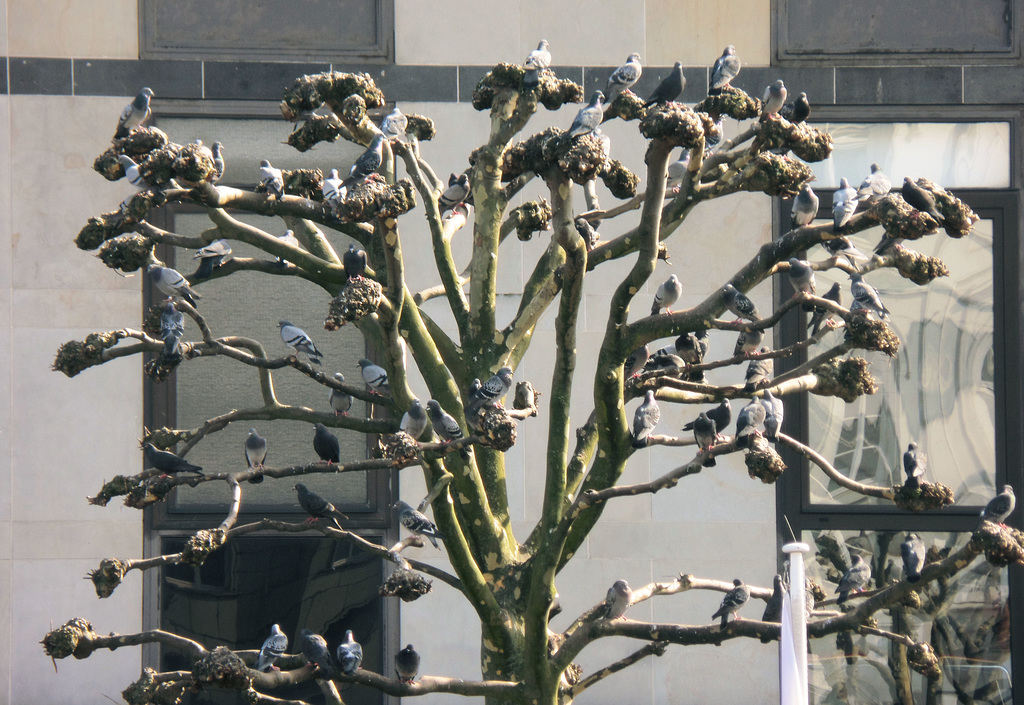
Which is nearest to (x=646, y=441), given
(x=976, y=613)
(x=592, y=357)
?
(x=592, y=357)

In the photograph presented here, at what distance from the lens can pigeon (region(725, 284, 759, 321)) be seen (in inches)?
124

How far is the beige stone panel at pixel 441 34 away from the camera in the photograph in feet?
18.6

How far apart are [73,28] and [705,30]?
3391 mm

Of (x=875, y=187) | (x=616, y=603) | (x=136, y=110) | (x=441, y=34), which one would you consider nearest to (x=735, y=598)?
(x=616, y=603)

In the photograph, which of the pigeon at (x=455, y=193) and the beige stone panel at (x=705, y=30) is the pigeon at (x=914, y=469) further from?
the beige stone panel at (x=705, y=30)

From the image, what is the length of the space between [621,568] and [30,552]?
120 inches

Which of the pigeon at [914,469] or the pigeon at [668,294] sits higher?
the pigeon at [668,294]

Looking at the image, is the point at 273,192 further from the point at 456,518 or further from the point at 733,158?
the point at 733,158

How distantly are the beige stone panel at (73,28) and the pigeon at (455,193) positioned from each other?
271cm

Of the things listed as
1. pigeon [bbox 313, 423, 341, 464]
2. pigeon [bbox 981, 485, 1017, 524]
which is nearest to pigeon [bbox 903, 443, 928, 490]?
pigeon [bbox 981, 485, 1017, 524]

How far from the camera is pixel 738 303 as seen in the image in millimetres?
3293

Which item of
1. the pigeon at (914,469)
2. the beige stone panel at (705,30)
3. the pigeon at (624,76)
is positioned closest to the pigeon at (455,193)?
the pigeon at (624,76)

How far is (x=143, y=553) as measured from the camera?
5.45m

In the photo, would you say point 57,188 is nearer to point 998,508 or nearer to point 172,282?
point 172,282
